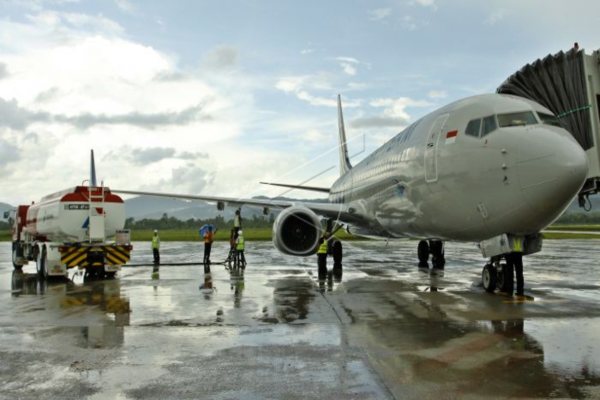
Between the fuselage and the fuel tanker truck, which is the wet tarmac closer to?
the fuselage

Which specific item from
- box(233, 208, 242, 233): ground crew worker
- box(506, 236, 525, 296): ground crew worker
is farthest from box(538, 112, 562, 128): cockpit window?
box(233, 208, 242, 233): ground crew worker

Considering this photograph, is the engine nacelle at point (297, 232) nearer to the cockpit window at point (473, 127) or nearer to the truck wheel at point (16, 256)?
the cockpit window at point (473, 127)

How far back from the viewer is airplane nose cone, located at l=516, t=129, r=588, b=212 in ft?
28.1

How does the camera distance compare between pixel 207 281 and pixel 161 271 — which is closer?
pixel 207 281

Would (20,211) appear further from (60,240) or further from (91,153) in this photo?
(60,240)

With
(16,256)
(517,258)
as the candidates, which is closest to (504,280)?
(517,258)

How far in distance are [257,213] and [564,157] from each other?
14660 mm

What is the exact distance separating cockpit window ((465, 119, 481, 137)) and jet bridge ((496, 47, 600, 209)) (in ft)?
9.14

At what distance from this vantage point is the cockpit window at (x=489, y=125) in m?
9.76

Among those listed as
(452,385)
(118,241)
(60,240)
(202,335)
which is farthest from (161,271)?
(452,385)

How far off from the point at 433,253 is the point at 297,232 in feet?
18.3

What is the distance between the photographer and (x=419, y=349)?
6.41 m

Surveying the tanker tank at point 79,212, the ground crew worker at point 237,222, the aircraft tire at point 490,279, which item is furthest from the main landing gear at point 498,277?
the tanker tank at point 79,212

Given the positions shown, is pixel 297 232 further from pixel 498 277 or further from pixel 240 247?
pixel 498 277
